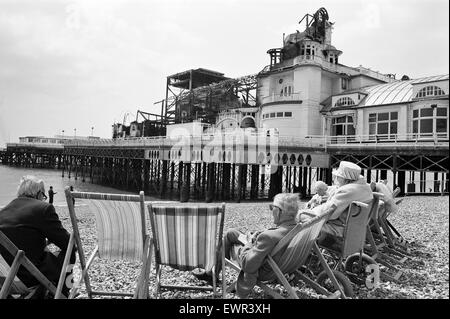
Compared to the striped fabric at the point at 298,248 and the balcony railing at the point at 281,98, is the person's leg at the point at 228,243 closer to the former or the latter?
the striped fabric at the point at 298,248

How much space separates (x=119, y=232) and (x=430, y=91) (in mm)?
26687

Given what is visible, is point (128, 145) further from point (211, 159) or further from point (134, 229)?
point (134, 229)

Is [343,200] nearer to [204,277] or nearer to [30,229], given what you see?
[204,277]

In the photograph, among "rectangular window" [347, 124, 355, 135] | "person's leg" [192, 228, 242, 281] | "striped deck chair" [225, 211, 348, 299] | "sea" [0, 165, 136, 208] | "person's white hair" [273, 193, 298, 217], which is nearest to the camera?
"striped deck chair" [225, 211, 348, 299]

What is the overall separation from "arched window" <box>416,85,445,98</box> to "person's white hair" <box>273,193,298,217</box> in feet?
82.3

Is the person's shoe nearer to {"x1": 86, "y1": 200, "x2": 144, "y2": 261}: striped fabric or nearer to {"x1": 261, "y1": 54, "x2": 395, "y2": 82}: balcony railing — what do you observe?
A: {"x1": 86, "y1": 200, "x2": 144, "y2": 261}: striped fabric

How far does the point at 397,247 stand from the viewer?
18.4ft

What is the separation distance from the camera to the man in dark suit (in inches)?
119

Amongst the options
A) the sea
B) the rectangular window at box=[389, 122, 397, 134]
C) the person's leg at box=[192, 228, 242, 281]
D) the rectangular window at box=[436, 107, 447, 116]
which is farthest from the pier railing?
the person's leg at box=[192, 228, 242, 281]

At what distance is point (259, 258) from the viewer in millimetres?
3135

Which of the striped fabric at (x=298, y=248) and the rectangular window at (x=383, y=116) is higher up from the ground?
the rectangular window at (x=383, y=116)

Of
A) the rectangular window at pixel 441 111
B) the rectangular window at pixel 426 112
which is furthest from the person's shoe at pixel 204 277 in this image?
the rectangular window at pixel 426 112

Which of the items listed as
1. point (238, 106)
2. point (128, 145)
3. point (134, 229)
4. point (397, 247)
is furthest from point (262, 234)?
point (238, 106)

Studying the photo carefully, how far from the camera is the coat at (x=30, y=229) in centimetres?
301
